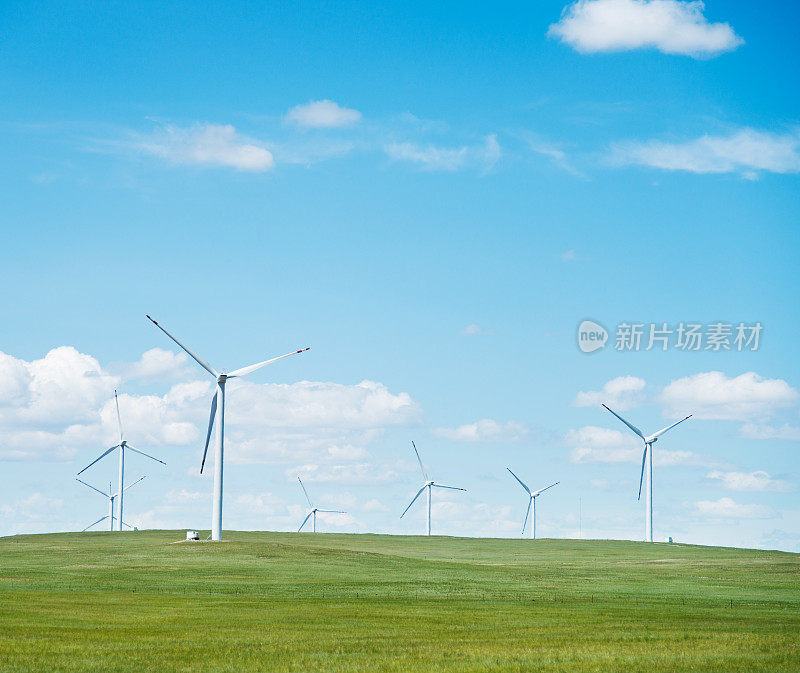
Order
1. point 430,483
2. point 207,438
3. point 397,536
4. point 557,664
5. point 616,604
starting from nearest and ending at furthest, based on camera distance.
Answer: point 557,664
point 616,604
point 207,438
point 430,483
point 397,536

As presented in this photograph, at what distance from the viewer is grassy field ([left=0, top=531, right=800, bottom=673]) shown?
32.2m

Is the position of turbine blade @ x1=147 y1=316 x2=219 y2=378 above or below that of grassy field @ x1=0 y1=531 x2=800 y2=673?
above

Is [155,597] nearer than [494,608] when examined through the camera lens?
No

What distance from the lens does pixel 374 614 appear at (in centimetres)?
4844

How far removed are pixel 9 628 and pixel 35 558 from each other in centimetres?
5746

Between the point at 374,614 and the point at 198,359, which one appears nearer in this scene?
the point at 374,614

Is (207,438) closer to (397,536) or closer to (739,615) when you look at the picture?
(739,615)

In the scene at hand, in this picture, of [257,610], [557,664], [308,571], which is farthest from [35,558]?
[557,664]

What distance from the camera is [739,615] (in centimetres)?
4944

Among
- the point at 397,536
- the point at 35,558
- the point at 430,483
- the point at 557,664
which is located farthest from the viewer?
the point at 397,536

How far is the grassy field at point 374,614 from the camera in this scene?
3216 cm

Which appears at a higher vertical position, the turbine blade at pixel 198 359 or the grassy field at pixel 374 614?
the turbine blade at pixel 198 359

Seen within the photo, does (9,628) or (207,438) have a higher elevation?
(207,438)

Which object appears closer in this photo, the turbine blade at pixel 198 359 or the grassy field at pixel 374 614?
the grassy field at pixel 374 614
